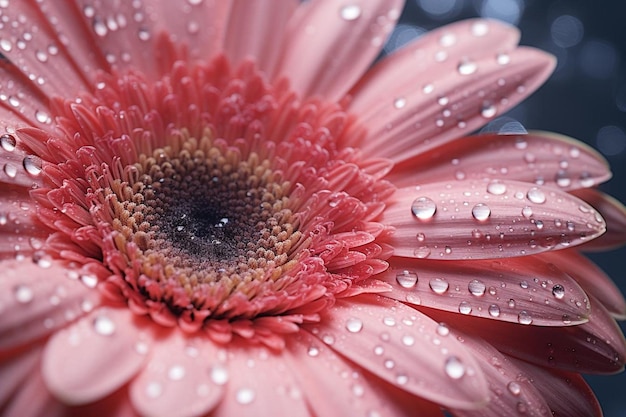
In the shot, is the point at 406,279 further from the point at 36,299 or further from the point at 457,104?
the point at 36,299

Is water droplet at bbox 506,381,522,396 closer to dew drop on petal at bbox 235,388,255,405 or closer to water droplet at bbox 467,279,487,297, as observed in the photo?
water droplet at bbox 467,279,487,297

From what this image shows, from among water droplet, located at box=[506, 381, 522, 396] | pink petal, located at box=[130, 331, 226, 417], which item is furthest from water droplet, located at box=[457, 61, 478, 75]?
pink petal, located at box=[130, 331, 226, 417]

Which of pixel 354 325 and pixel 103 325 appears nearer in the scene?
pixel 103 325

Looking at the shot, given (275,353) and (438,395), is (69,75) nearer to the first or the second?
(275,353)

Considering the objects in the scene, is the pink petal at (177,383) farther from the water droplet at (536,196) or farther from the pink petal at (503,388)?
the water droplet at (536,196)

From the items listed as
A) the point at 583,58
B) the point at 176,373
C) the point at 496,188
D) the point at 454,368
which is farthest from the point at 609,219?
the point at 176,373

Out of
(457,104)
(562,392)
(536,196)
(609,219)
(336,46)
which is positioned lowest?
(562,392)

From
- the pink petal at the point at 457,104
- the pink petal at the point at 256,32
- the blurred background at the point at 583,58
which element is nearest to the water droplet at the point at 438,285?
the pink petal at the point at 457,104
